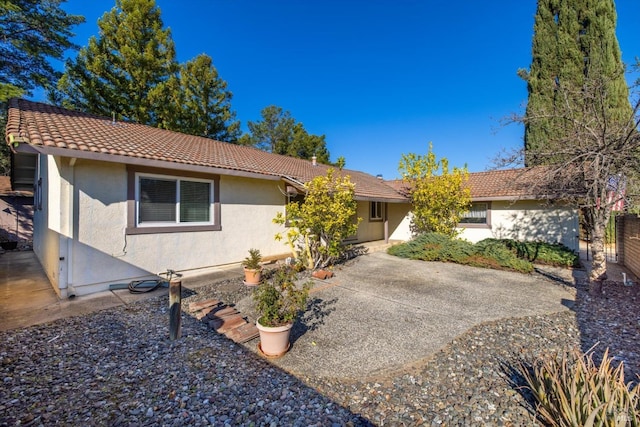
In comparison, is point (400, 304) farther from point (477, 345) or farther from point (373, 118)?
point (373, 118)

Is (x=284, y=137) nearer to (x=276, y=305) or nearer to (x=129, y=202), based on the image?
(x=129, y=202)

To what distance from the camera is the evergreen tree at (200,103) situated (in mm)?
19516

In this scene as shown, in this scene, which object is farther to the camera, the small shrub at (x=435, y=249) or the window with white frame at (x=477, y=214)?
the window with white frame at (x=477, y=214)

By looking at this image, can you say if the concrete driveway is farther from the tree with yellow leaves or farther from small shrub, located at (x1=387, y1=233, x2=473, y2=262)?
the tree with yellow leaves

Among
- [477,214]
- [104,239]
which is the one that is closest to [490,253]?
[477,214]

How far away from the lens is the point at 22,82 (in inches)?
594

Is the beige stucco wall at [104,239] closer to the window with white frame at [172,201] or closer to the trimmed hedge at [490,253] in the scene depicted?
the window with white frame at [172,201]

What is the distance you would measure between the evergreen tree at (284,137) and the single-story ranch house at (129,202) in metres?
24.2

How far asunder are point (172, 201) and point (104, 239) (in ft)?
5.52

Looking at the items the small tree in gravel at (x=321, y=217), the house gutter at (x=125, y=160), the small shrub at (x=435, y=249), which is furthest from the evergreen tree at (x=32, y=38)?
the small shrub at (x=435, y=249)

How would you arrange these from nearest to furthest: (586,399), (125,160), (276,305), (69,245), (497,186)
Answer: (586,399)
(276,305)
(69,245)
(125,160)
(497,186)

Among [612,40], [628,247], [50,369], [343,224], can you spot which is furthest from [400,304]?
[612,40]

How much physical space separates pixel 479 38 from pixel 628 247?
11020 millimetres

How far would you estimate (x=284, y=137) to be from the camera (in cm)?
3531
